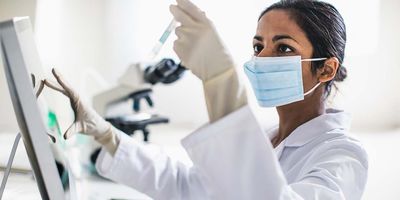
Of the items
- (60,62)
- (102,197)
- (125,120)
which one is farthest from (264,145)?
(60,62)

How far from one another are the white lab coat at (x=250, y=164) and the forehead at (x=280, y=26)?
9.2 inches

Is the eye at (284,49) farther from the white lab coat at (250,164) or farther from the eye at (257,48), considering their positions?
the white lab coat at (250,164)

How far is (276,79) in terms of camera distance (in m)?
1.01

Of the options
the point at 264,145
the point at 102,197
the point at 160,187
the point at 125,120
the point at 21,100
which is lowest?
the point at 102,197

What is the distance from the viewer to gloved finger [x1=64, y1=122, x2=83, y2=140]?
0.99 meters

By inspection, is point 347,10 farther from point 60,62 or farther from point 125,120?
point 60,62

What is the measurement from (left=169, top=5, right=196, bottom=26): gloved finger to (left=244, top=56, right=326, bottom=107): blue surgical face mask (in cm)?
34

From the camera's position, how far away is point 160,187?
3.70 ft

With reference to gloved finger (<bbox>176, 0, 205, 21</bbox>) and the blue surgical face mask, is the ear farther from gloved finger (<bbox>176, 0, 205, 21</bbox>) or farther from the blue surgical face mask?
gloved finger (<bbox>176, 0, 205, 21</bbox>)

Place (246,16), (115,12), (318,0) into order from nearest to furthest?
(318,0) → (246,16) → (115,12)

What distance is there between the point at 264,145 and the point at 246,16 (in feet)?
5.26

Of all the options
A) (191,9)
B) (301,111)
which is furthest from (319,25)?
(191,9)

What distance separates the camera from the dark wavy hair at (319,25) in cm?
102

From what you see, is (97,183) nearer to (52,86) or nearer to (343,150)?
(52,86)
